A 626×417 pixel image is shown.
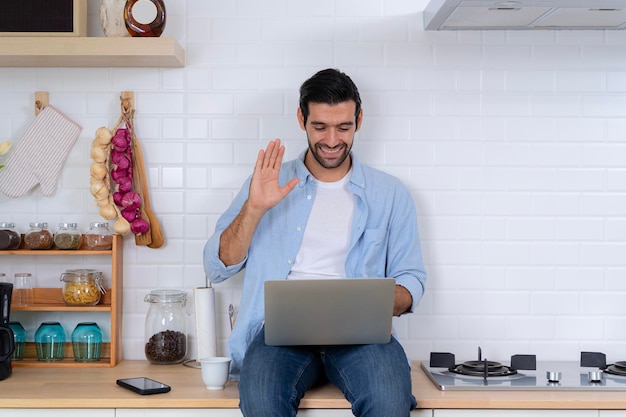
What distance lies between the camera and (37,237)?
123 inches

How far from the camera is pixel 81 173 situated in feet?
10.8

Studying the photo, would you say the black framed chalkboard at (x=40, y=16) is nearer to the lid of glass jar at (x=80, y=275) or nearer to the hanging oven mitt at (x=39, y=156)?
the hanging oven mitt at (x=39, y=156)

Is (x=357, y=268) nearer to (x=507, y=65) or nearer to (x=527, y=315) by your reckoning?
(x=527, y=315)

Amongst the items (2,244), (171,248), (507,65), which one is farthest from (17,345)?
(507,65)

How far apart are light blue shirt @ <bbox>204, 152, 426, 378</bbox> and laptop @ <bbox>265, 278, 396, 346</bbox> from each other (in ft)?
1.17

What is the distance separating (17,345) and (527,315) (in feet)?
6.45

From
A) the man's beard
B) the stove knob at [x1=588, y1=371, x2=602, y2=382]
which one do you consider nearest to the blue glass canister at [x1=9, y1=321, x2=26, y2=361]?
the man's beard

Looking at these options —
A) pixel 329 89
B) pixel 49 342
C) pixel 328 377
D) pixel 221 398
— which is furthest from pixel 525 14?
pixel 49 342

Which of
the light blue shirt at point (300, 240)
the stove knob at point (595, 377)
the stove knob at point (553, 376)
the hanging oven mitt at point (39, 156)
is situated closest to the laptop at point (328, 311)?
the light blue shirt at point (300, 240)

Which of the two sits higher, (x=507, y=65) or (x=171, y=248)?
(x=507, y=65)

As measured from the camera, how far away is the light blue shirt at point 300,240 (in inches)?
116

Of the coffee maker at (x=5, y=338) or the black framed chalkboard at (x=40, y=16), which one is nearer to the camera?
the coffee maker at (x=5, y=338)

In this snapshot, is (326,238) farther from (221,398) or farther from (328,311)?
(221,398)

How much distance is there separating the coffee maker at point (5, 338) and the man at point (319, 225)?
70cm
